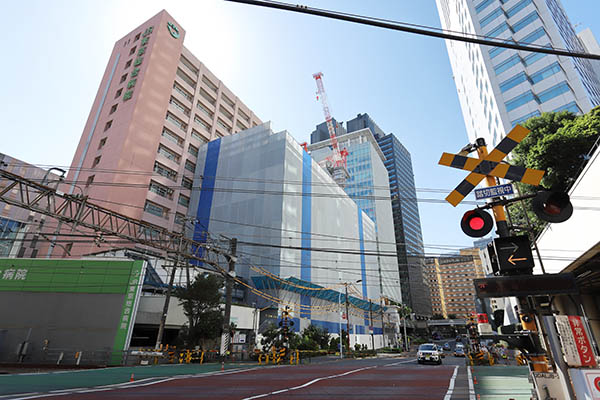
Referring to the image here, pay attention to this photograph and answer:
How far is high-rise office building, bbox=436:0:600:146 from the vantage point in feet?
119

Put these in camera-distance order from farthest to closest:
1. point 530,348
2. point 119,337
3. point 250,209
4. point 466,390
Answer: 1. point 250,209
2. point 119,337
3. point 466,390
4. point 530,348

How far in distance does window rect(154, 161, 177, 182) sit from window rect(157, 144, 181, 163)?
5.85ft

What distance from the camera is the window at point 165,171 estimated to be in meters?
43.4

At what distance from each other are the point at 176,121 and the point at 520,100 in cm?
4882

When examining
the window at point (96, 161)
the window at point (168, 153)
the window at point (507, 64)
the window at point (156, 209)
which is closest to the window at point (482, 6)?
the window at point (507, 64)

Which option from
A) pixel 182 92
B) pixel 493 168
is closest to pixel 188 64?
pixel 182 92

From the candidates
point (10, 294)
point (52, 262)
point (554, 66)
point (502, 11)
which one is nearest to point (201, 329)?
point (52, 262)

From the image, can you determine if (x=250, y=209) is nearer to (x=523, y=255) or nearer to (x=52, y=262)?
(x=52, y=262)

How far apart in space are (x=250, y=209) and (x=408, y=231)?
10060cm

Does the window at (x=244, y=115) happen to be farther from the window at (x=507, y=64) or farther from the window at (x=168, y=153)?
the window at (x=507, y=64)

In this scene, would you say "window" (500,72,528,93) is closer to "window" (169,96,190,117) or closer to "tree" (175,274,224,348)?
"tree" (175,274,224,348)

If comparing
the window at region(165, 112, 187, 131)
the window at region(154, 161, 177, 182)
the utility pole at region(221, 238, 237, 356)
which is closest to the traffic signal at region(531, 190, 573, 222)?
the utility pole at region(221, 238, 237, 356)

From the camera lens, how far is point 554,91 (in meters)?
36.1

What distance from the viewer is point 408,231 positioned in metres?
128
